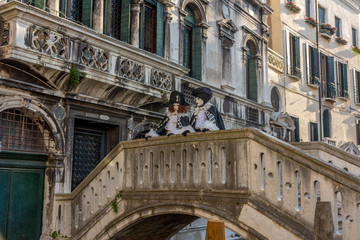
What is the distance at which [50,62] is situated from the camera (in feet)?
27.0

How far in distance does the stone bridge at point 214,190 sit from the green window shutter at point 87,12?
339cm

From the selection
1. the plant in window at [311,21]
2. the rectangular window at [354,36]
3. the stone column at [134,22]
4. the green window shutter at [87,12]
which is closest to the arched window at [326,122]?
the plant in window at [311,21]

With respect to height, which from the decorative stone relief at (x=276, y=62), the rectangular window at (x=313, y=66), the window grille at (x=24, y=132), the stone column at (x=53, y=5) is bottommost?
the window grille at (x=24, y=132)

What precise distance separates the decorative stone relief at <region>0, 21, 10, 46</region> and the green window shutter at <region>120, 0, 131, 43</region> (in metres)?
3.47

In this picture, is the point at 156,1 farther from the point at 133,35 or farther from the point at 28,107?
the point at 28,107

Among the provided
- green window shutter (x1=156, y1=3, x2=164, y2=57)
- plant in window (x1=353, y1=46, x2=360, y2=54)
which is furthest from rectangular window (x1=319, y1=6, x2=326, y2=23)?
green window shutter (x1=156, y1=3, x2=164, y2=57)

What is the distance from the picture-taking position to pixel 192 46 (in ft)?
45.0

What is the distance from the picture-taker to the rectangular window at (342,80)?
2414 centimetres

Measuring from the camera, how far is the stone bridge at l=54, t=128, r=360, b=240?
549 cm

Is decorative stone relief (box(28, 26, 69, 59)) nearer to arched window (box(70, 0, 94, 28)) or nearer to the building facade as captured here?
the building facade

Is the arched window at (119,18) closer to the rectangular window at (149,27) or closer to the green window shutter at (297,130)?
the rectangular window at (149,27)

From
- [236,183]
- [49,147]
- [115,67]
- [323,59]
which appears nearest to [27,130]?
[49,147]

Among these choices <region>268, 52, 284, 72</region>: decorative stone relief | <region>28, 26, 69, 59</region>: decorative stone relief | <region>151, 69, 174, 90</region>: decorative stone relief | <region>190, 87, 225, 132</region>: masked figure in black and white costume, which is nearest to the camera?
<region>190, 87, 225, 132</region>: masked figure in black and white costume

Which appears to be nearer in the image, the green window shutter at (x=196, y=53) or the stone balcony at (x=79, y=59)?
the stone balcony at (x=79, y=59)
